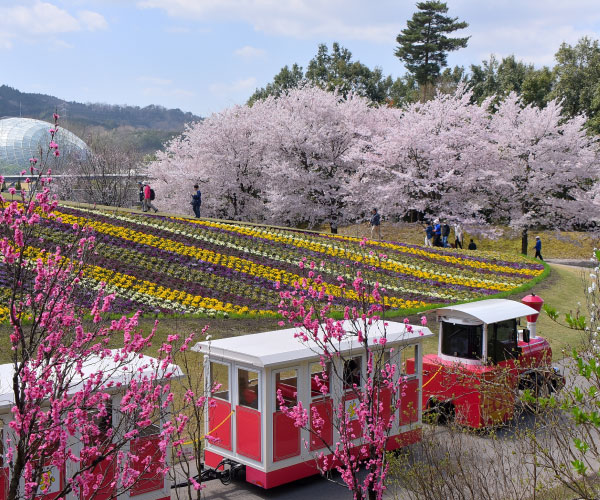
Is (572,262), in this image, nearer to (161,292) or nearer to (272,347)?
(161,292)

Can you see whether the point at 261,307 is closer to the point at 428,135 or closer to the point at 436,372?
the point at 436,372

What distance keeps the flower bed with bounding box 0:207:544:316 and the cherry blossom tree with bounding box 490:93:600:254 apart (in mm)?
13387

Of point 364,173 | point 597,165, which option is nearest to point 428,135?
point 364,173

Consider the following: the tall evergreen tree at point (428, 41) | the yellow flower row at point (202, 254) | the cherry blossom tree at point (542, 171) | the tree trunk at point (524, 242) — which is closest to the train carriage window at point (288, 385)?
the yellow flower row at point (202, 254)

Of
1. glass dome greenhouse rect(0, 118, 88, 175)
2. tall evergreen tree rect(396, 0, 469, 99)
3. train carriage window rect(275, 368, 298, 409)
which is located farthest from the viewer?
glass dome greenhouse rect(0, 118, 88, 175)

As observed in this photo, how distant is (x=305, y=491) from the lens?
10.9 m

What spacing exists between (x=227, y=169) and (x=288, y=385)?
3623cm

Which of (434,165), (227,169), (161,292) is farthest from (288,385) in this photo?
(227,169)

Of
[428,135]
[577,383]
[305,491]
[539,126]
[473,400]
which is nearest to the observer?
[305,491]

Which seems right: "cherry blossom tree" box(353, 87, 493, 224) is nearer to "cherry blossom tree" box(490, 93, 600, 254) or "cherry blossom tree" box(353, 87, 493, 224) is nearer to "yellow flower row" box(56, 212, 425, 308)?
"cherry blossom tree" box(490, 93, 600, 254)

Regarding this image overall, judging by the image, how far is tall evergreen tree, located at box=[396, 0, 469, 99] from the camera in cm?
7188

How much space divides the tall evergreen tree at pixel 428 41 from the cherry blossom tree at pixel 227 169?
2955 cm

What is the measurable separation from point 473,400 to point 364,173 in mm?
31977

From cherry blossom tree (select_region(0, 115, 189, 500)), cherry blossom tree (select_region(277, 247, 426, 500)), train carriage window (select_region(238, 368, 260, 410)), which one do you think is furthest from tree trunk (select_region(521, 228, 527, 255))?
cherry blossom tree (select_region(0, 115, 189, 500))
